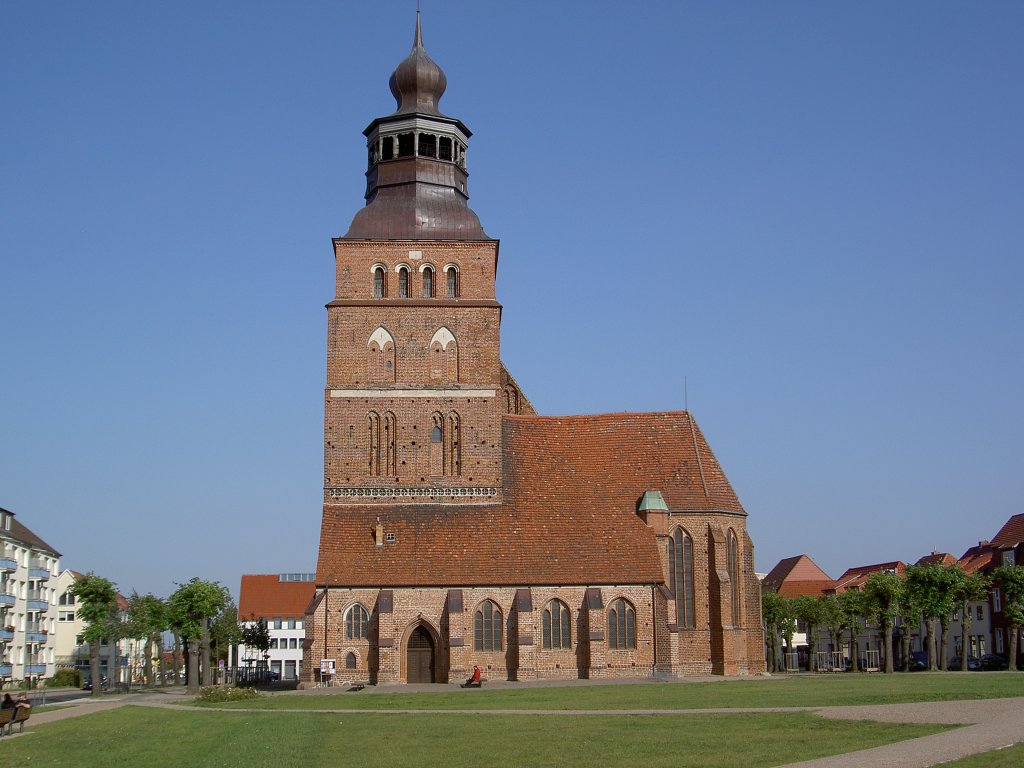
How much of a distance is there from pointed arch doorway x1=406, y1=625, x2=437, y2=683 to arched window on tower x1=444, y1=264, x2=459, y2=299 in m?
15.1

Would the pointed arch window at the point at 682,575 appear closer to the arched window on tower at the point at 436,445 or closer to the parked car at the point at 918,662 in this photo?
the arched window on tower at the point at 436,445

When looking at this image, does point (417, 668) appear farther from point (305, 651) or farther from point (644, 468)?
point (644, 468)

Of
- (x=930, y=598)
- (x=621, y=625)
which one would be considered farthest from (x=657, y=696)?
(x=930, y=598)

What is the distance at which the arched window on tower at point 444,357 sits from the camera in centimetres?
5272

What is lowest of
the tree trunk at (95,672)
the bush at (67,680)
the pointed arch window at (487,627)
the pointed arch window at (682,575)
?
the bush at (67,680)

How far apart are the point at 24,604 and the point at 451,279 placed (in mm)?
48055

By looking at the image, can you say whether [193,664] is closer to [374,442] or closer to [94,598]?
[374,442]

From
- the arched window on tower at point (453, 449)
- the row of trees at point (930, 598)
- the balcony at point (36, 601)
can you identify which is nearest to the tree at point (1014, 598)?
the row of trees at point (930, 598)

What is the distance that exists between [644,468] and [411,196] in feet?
54.2

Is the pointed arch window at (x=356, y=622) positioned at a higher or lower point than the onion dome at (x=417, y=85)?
lower

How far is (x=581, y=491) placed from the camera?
52906 millimetres

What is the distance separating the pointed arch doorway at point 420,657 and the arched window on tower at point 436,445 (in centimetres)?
692

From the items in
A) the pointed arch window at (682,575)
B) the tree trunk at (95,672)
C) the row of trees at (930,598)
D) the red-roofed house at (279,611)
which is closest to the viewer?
the pointed arch window at (682,575)

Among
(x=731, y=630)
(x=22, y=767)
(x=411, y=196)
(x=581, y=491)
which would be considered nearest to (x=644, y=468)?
(x=581, y=491)
